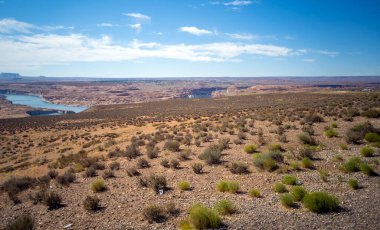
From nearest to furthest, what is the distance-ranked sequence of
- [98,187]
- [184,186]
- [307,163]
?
[184,186], [98,187], [307,163]

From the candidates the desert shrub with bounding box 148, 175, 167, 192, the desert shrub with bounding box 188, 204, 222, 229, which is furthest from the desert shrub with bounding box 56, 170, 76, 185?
the desert shrub with bounding box 188, 204, 222, 229

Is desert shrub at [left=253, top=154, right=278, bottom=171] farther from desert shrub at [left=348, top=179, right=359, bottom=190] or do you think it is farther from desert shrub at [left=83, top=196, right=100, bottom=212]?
desert shrub at [left=83, top=196, right=100, bottom=212]

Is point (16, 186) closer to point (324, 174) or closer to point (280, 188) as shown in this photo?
point (280, 188)

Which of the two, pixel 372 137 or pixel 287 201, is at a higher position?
pixel 372 137

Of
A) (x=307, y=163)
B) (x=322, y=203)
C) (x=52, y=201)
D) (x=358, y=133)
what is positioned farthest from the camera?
(x=358, y=133)

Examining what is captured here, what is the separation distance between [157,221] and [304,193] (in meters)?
4.86

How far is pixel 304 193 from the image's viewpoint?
870cm

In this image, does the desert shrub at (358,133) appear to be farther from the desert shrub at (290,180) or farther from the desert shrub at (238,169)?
the desert shrub at (290,180)

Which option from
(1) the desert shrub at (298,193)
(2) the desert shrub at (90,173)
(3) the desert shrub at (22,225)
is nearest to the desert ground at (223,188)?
(2) the desert shrub at (90,173)

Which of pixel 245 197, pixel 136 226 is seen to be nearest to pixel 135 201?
pixel 136 226

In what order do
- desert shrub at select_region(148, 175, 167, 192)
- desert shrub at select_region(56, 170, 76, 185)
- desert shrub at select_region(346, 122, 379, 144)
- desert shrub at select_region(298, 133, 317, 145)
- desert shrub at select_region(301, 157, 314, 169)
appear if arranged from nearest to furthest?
desert shrub at select_region(148, 175, 167, 192) → desert shrub at select_region(301, 157, 314, 169) → desert shrub at select_region(56, 170, 76, 185) → desert shrub at select_region(346, 122, 379, 144) → desert shrub at select_region(298, 133, 317, 145)

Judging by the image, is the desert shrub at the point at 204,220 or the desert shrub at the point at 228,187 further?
the desert shrub at the point at 228,187

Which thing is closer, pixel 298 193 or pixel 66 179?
pixel 298 193

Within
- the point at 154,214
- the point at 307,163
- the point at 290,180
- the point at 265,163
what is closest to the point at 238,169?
the point at 265,163
